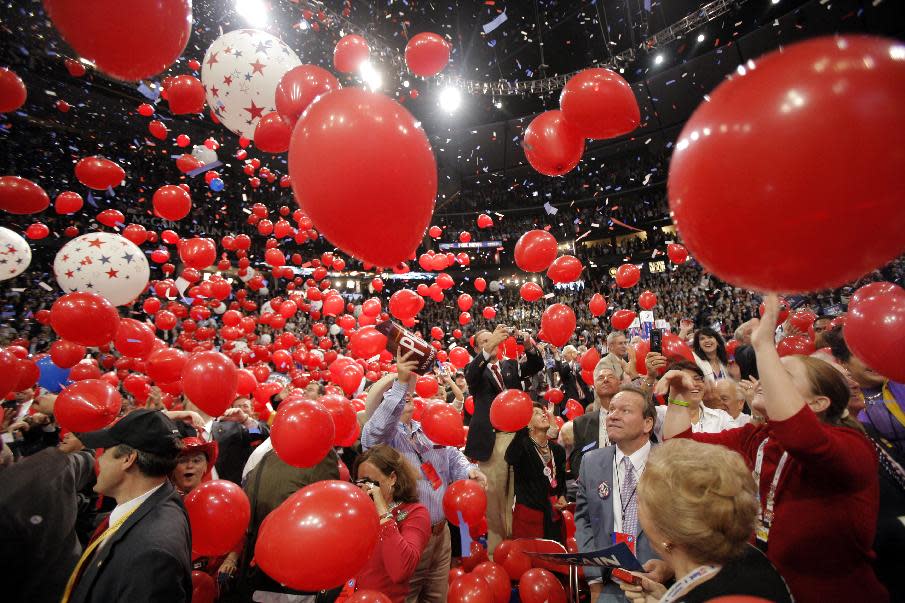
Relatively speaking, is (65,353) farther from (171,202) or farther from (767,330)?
(767,330)

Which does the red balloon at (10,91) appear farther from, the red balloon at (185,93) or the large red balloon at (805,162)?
the large red balloon at (805,162)

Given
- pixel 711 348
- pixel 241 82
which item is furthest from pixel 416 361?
pixel 711 348

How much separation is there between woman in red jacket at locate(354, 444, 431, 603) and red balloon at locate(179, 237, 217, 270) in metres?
3.60

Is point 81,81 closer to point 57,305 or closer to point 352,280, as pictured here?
point 57,305

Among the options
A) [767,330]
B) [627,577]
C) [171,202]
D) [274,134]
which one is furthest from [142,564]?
[171,202]

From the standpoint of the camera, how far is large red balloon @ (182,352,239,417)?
274cm

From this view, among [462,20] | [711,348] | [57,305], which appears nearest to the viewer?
[57,305]

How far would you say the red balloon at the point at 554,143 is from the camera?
2.48 m

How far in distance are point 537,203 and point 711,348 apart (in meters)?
16.8

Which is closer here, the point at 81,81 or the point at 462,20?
the point at 462,20

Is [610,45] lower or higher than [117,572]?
higher

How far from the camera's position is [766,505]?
145 centimetres

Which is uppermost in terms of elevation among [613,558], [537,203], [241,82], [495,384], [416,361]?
[537,203]

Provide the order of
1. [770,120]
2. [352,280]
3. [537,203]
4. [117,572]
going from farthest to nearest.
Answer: [352,280], [537,203], [117,572], [770,120]
